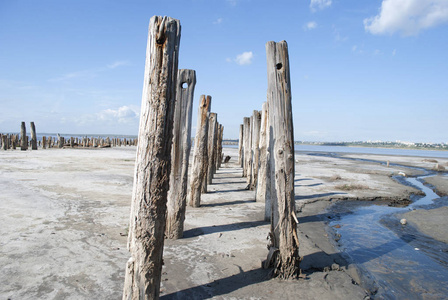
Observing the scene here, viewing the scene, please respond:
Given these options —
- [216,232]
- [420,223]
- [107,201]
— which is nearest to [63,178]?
[107,201]

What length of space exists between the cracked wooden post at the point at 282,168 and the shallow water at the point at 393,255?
4.43ft

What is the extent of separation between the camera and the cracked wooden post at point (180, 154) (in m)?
5.55

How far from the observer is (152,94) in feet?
10.2

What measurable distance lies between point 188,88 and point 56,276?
376 cm

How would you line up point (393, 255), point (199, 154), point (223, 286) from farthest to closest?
point (199, 154)
point (393, 255)
point (223, 286)

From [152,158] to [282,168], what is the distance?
194 centimetres

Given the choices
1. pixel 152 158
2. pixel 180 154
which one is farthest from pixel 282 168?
pixel 180 154

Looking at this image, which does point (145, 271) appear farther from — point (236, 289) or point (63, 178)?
point (63, 178)

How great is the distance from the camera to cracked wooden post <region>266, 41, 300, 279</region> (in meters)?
4.16

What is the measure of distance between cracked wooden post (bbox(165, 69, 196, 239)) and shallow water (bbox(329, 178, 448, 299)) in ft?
10.5

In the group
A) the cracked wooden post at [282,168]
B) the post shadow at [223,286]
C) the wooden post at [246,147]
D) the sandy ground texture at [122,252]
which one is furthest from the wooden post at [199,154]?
the wooden post at [246,147]

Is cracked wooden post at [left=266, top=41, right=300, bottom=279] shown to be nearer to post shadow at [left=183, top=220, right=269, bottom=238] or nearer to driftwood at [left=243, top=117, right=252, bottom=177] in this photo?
post shadow at [left=183, top=220, right=269, bottom=238]

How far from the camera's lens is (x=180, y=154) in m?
5.91

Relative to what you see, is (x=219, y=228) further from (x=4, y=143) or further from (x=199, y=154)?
(x=4, y=143)
